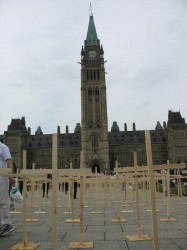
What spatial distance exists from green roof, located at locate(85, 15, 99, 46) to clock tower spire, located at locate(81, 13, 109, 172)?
5.62 meters

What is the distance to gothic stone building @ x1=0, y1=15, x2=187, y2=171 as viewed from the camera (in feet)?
294

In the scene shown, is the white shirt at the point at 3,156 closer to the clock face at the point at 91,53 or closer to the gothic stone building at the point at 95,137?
the gothic stone building at the point at 95,137

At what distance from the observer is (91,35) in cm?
9812

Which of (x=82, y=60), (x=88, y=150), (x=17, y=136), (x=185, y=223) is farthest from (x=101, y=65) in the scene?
(x=185, y=223)

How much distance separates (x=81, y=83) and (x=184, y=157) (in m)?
33.5

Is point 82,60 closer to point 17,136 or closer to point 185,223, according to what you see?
point 17,136

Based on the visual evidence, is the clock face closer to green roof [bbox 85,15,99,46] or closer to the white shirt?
green roof [bbox 85,15,99,46]

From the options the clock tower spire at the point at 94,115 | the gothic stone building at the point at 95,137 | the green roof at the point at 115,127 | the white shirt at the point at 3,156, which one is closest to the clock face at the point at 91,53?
the gothic stone building at the point at 95,137

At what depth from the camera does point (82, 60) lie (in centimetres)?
9375

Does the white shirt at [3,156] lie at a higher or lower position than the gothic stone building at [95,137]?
lower

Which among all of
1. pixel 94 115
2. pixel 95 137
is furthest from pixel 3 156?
pixel 94 115

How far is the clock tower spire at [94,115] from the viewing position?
291 feet

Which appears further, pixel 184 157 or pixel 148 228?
pixel 184 157

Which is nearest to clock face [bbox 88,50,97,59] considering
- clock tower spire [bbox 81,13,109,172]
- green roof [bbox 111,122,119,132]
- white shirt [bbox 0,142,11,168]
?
clock tower spire [bbox 81,13,109,172]
